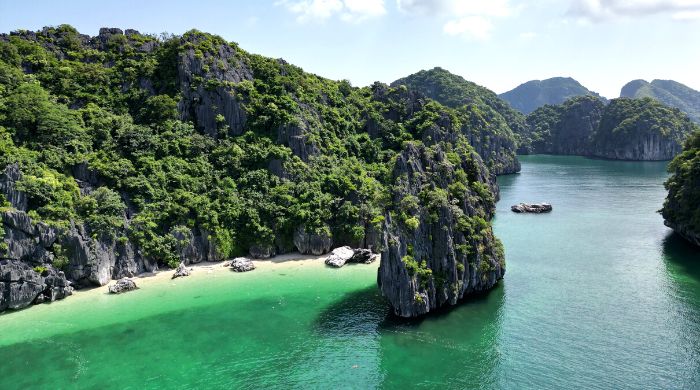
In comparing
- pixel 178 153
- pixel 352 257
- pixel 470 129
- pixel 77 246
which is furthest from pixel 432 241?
pixel 470 129

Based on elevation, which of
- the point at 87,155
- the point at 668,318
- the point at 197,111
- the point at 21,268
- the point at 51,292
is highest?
the point at 197,111

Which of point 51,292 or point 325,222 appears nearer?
point 51,292

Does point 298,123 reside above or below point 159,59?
below

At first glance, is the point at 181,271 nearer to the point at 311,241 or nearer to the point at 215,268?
the point at 215,268

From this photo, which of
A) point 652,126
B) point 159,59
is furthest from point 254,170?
point 652,126

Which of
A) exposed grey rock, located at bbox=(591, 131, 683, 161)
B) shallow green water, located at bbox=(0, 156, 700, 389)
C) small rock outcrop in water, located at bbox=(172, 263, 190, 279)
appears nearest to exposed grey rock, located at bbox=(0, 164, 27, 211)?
shallow green water, located at bbox=(0, 156, 700, 389)

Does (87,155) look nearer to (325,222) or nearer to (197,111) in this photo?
(197,111)

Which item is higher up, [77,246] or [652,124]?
[652,124]

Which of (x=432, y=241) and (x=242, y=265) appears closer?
(x=432, y=241)
